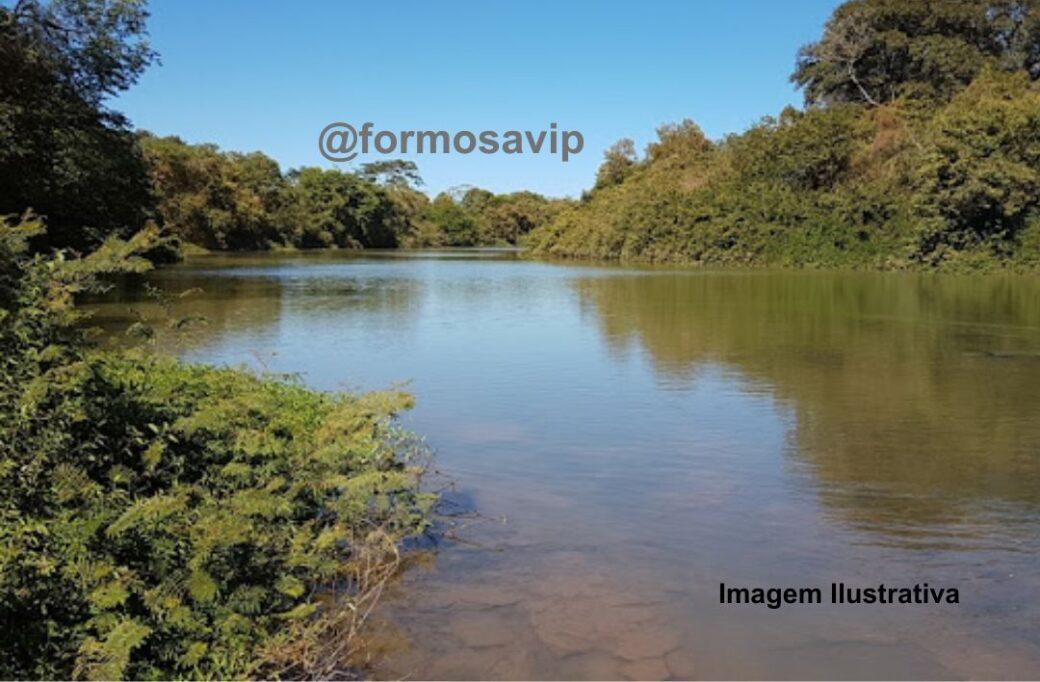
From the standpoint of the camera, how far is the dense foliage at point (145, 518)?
10.7ft

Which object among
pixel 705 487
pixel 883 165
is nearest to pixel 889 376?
pixel 705 487

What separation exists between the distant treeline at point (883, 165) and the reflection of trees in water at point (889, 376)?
30.1 ft

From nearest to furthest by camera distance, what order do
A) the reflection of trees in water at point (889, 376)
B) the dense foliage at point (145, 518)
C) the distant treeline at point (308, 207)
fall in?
the dense foliage at point (145, 518), the reflection of trees in water at point (889, 376), the distant treeline at point (308, 207)

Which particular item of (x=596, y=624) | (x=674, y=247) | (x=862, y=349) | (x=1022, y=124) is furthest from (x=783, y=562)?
(x=674, y=247)

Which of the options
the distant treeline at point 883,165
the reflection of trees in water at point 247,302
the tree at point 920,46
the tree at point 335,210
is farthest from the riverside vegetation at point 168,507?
the tree at point 335,210

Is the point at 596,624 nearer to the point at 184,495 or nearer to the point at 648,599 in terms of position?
the point at 648,599

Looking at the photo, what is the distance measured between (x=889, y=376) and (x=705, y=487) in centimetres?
590

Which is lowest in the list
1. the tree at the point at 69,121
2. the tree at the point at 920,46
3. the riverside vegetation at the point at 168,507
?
the riverside vegetation at the point at 168,507

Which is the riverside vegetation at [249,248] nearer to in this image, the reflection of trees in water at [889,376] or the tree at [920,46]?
the tree at [920,46]

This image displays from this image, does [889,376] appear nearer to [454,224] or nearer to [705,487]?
[705,487]

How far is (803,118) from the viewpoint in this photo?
4434cm

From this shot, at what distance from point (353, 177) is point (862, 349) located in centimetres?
7863

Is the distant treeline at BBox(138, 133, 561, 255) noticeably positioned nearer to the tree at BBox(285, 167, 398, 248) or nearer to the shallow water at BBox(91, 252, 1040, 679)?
the tree at BBox(285, 167, 398, 248)

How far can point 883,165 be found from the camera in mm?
41562
